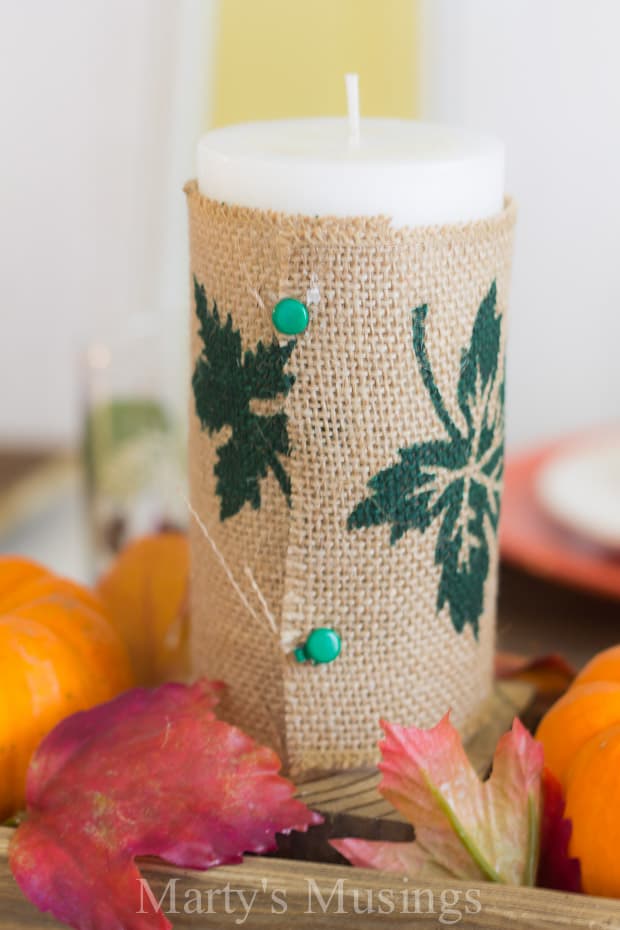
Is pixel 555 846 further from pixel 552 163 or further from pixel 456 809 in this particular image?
pixel 552 163

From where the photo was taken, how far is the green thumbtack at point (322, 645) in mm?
365

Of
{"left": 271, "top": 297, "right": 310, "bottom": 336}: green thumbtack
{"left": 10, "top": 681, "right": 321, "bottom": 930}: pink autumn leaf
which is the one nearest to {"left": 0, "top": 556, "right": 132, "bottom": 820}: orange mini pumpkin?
{"left": 10, "top": 681, "right": 321, "bottom": 930}: pink autumn leaf

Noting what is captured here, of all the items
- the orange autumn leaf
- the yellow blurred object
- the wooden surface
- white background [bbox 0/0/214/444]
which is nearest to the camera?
the wooden surface

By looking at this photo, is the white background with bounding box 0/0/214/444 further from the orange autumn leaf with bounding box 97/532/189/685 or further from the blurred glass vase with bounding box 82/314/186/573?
the orange autumn leaf with bounding box 97/532/189/685

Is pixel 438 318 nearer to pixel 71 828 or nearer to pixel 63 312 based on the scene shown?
pixel 71 828

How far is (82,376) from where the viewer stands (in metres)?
1.01

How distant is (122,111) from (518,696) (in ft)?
4.70

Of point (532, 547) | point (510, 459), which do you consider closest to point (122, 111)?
point (510, 459)

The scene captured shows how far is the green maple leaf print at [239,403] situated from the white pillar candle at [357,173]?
0.04m

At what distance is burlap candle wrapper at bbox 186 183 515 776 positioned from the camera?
346 millimetres

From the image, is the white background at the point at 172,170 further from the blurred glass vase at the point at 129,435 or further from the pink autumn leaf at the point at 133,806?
the pink autumn leaf at the point at 133,806

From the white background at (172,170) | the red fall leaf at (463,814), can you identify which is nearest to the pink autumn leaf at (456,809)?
the red fall leaf at (463,814)

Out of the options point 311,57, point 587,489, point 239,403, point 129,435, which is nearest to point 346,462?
point 239,403

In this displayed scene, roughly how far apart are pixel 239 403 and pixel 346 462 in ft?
0.13
